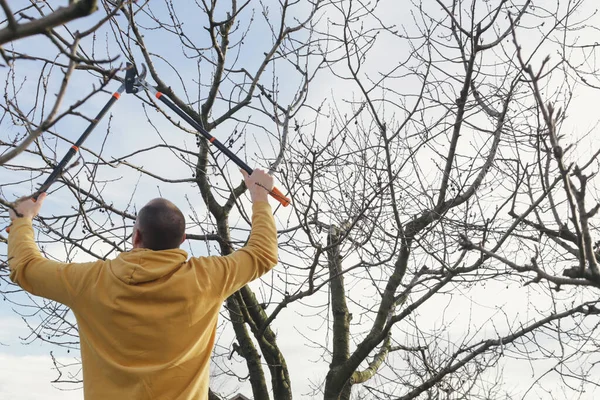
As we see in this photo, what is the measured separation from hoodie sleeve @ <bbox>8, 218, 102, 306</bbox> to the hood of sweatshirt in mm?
175

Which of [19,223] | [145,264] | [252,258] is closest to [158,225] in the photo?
[145,264]

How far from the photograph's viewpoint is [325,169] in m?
6.47

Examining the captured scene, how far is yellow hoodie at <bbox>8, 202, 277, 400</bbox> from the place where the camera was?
290 cm

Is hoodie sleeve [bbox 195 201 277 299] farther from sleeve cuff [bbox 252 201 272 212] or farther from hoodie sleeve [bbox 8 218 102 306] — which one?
hoodie sleeve [bbox 8 218 102 306]

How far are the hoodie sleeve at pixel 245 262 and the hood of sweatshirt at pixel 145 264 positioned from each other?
0.41 ft

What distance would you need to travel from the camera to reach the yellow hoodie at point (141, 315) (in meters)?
Result: 2.90

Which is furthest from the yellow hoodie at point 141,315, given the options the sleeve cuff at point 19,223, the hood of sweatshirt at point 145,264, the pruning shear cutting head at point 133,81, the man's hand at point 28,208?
the pruning shear cutting head at point 133,81

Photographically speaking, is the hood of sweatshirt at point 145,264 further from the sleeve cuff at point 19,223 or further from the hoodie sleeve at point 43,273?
the sleeve cuff at point 19,223

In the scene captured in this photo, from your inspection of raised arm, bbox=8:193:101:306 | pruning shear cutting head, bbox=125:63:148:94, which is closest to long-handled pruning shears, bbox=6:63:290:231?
pruning shear cutting head, bbox=125:63:148:94

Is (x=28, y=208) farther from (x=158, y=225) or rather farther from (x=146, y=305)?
(x=146, y=305)

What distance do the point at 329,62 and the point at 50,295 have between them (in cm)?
424

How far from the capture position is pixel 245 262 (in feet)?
10.3

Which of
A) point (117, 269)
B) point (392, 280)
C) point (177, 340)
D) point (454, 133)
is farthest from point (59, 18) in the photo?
point (392, 280)

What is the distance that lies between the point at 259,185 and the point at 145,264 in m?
0.88
